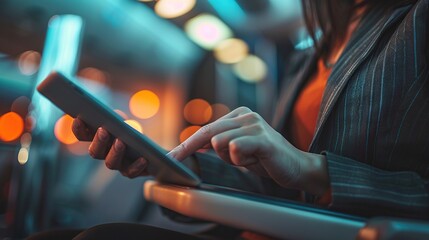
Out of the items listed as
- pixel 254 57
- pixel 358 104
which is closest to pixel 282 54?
pixel 254 57

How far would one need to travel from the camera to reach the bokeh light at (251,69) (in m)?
3.84

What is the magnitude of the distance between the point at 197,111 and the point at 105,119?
10.7 feet

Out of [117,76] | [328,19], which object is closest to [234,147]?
[328,19]

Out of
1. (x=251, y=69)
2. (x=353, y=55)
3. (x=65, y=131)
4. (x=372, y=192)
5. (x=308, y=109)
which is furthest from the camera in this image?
(x=251, y=69)

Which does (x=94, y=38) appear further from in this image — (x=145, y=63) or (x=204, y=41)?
(x=204, y=41)

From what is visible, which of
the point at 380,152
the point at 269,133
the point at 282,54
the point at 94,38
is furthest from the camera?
the point at 282,54

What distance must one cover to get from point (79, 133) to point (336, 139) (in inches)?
19.0

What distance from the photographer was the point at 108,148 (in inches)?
29.3

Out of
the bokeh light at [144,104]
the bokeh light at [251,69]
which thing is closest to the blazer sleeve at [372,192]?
the bokeh light at [144,104]

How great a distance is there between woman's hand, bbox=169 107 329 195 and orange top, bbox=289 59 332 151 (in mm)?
425

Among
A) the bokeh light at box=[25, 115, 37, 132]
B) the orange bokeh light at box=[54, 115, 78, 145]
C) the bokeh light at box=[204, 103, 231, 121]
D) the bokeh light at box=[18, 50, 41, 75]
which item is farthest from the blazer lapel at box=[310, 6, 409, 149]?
the bokeh light at box=[204, 103, 231, 121]

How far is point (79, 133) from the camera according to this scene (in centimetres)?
72

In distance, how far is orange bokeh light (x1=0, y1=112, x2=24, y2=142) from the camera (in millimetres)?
2160

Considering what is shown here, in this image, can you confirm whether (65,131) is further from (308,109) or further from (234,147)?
(234,147)
